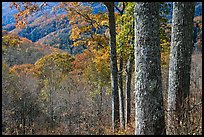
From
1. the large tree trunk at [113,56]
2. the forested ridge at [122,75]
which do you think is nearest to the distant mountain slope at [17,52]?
the forested ridge at [122,75]

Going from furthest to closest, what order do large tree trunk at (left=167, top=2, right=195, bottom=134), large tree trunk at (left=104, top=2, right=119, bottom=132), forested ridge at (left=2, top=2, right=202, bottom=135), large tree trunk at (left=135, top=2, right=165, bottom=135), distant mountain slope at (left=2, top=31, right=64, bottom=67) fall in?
1. distant mountain slope at (left=2, top=31, right=64, bottom=67)
2. large tree trunk at (left=104, top=2, right=119, bottom=132)
3. large tree trunk at (left=167, top=2, right=195, bottom=134)
4. forested ridge at (left=2, top=2, right=202, bottom=135)
5. large tree trunk at (left=135, top=2, right=165, bottom=135)

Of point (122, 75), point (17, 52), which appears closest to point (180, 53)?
point (122, 75)

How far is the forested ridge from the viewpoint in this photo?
5.32m

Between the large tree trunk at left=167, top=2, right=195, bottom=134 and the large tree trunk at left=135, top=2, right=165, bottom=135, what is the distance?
34.7 inches

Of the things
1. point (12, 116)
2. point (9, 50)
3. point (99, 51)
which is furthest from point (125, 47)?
point (9, 50)

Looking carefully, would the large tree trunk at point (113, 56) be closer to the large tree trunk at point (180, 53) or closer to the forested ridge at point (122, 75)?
the forested ridge at point (122, 75)

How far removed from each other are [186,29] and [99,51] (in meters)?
9.28

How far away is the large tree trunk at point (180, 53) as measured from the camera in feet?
20.7

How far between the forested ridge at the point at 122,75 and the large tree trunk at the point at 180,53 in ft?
0.06

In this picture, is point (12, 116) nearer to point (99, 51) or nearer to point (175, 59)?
point (99, 51)

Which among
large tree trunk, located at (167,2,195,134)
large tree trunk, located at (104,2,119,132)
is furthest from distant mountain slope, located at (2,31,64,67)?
large tree trunk, located at (167,2,195,134)

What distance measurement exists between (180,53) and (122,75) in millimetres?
10778

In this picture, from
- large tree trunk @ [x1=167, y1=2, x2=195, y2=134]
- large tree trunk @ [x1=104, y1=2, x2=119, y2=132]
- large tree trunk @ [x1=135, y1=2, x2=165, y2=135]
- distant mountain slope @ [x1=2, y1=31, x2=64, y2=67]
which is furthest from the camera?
distant mountain slope @ [x1=2, y1=31, x2=64, y2=67]

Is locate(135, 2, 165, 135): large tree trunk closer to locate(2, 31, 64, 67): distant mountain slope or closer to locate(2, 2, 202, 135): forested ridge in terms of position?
locate(2, 2, 202, 135): forested ridge
